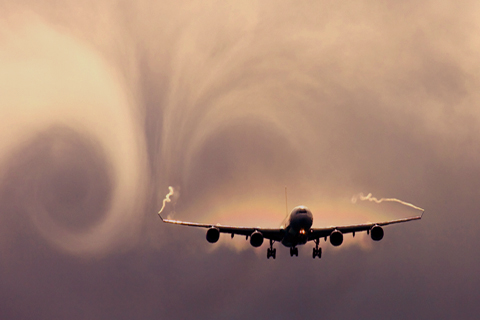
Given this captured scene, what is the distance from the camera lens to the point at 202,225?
84.8m

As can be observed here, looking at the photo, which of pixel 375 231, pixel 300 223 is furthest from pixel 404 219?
pixel 300 223

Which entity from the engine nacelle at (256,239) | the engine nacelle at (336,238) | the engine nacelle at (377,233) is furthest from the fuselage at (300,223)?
the engine nacelle at (377,233)

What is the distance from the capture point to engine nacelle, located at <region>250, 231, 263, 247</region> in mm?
83438

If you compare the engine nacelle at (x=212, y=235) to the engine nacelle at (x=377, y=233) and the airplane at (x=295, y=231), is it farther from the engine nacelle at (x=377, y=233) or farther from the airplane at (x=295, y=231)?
the engine nacelle at (x=377, y=233)

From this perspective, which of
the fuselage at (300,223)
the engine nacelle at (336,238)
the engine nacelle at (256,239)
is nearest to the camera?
the fuselage at (300,223)

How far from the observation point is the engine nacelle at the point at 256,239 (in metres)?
83.4

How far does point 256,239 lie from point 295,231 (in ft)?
25.3

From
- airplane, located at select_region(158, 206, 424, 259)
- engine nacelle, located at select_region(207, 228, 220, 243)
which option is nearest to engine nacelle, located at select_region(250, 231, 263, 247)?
airplane, located at select_region(158, 206, 424, 259)

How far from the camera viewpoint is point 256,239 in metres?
83.7

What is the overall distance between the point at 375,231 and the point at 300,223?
15.2 meters

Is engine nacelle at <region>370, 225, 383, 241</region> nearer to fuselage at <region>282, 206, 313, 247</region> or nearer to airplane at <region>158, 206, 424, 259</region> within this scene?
airplane at <region>158, 206, 424, 259</region>

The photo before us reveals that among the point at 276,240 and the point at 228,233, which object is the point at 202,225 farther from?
the point at 276,240

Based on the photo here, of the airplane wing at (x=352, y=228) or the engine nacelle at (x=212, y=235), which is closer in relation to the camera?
the engine nacelle at (x=212, y=235)

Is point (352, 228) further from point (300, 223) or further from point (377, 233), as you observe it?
point (300, 223)
